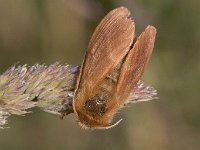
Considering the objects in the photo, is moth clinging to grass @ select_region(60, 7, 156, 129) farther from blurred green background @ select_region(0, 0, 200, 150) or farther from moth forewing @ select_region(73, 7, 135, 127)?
blurred green background @ select_region(0, 0, 200, 150)

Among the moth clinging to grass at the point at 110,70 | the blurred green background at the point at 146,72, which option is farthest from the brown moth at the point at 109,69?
the blurred green background at the point at 146,72

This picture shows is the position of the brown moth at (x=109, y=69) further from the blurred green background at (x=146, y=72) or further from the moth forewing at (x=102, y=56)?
the blurred green background at (x=146, y=72)

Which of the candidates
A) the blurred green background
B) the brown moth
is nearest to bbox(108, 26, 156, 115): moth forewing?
the brown moth

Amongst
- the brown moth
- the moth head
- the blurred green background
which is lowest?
the moth head

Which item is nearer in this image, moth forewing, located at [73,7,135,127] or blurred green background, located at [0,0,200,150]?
moth forewing, located at [73,7,135,127]

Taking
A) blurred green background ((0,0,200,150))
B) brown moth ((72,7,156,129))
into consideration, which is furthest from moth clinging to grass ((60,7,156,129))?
blurred green background ((0,0,200,150))

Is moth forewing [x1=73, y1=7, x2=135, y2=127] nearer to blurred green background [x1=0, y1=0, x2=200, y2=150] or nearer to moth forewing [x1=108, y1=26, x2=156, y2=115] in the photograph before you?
moth forewing [x1=108, y1=26, x2=156, y2=115]

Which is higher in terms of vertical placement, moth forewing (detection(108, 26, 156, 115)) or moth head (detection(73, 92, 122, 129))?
moth forewing (detection(108, 26, 156, 115))
